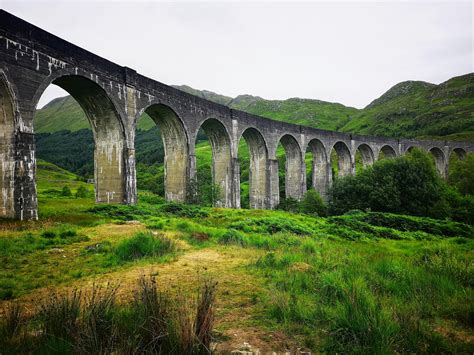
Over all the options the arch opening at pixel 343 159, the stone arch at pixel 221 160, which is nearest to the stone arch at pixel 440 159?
the arch opening at pixel 343 159

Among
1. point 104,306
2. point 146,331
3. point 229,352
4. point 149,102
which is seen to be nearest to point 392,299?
point 229,352

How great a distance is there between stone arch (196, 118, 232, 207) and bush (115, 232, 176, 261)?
17.4 metres

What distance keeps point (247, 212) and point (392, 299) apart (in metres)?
16.5

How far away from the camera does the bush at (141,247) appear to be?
26.8 feet

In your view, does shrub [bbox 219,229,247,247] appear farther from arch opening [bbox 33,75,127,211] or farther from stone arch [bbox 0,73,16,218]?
arch opening [bbox 33,75,127,211]

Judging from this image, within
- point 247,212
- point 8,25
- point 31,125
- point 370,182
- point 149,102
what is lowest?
point 247,212

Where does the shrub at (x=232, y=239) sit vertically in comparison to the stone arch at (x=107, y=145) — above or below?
below

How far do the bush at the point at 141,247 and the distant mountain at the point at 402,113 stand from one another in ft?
241

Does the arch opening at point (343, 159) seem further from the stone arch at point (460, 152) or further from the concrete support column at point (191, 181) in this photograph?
the stone arch at point (460, 152)

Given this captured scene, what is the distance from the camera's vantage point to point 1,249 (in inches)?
324

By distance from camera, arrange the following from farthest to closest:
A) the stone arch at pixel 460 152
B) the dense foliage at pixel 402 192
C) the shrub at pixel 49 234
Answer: the stone arch at pixel 460 152
the dense foliage at pixel 402 192
the shrub at pixel 49 234

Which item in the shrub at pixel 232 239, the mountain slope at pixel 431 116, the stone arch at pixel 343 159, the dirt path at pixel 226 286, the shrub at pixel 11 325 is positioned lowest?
the shrub at pixel 232 239

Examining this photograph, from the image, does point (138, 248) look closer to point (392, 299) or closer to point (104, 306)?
point (104, 306)

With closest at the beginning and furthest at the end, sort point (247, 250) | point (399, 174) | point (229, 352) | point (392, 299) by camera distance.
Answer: point (229, 352), point (392, 299), point (247, 250), point (399, 174)
